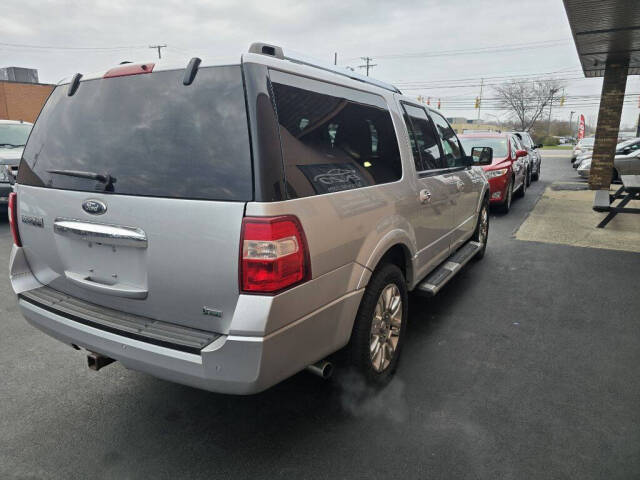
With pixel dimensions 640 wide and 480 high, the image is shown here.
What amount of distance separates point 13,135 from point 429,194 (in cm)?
959

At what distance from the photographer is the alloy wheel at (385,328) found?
2.85 metres

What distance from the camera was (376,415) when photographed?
8.78ft

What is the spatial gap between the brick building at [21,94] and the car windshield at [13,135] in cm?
2861

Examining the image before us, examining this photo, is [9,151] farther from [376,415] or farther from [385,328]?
[376,415]

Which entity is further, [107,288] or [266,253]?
[107,288]

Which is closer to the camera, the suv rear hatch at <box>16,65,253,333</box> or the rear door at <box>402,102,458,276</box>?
the suv rear hatch at <box>16,65,253,333</box>

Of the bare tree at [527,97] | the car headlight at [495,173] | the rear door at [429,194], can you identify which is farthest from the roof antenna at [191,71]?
the bare tree at [527,97]

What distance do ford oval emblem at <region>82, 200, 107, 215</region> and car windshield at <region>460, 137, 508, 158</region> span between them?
9.24 m

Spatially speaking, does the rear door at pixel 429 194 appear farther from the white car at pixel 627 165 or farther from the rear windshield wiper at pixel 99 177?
the white car at pixel 627 165

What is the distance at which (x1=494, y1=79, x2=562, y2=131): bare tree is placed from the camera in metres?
66.8

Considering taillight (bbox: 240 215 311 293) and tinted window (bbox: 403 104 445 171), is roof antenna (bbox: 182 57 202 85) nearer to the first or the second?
taillight (bbox: 240 215 311 293)

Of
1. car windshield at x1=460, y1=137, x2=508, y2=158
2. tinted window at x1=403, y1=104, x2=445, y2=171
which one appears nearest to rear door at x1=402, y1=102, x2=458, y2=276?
tinted window at x1=403, y1=104, x2=445, y2=171

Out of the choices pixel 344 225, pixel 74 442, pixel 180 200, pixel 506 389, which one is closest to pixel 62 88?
pixel 180 200

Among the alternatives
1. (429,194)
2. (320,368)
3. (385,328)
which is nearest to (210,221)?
(320,368)
